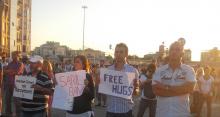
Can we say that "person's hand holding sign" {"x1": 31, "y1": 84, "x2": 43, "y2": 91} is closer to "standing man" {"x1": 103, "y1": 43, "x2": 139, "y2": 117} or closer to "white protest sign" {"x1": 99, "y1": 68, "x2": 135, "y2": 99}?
"white protest sign" {"x1": 99, "y1": 68, "x2": 135, "y2": 99}

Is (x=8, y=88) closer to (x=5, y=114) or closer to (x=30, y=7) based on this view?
(x=5, y=114)

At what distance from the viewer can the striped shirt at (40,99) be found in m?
8.88

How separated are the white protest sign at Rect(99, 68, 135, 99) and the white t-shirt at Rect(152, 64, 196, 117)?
2.74 feet

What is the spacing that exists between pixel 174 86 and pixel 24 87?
378 centimetres

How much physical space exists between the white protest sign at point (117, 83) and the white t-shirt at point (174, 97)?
83 centimetres

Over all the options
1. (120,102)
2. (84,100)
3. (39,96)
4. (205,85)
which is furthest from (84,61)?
(205,85)

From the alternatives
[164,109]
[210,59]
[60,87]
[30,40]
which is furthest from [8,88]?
[30,40]

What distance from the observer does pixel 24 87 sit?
9.59 meters

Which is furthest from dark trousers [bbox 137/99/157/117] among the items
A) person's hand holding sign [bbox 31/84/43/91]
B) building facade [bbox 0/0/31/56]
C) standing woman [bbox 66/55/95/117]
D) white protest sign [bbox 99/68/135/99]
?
building facade [bbox 0/0/31/56]

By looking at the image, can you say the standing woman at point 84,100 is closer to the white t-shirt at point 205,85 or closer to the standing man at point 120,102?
the standing man at point 120,102

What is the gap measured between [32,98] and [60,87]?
2.85ft

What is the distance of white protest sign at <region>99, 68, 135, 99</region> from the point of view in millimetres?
7988

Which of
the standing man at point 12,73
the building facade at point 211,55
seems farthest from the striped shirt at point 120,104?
the building facade at point 211,55

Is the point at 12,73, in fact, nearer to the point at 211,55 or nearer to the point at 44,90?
the point at 44,90
